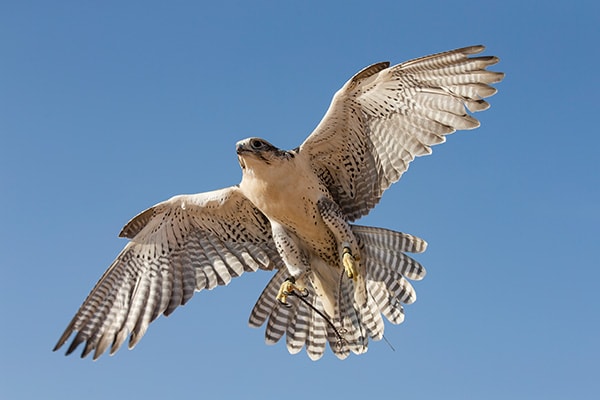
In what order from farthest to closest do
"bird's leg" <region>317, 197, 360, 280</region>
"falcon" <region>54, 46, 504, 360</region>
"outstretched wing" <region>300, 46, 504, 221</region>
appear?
1. "bird's leg" <region>317, 197, 360, 280</region>
2. "falcon" <region>54, 46, 504, 360</region>
3. "outstretched wing" <region>300, 46, 504, 221</region>

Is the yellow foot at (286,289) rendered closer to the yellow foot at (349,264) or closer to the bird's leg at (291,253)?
the bird's leg at (291,253)

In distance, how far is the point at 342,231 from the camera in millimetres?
10852

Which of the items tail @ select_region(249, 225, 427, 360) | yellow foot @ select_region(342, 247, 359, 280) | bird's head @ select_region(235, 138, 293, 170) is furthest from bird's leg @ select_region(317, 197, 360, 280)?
bird's head @ select_region(235, 138, 293, 170)

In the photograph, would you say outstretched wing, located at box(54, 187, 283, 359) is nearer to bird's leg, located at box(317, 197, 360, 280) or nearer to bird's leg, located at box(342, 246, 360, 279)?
bird's leg, located at box(317, 197, 360, 280)

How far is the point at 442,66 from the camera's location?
34.5ft

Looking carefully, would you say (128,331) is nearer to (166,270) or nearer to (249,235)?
(166,270)

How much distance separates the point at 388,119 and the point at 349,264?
1.76 m

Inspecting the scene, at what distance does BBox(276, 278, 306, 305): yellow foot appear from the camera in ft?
35.6

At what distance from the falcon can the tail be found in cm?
1

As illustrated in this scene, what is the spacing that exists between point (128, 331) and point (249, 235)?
1.95 meters

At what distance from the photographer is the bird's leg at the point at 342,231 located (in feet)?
35.3

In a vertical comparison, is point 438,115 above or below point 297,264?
above

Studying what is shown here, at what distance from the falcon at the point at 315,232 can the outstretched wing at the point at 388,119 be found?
0.01 metres

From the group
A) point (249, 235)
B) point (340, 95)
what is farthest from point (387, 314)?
point (340, 95)
